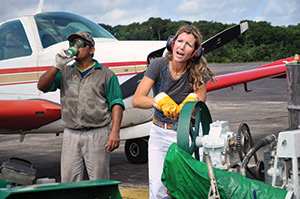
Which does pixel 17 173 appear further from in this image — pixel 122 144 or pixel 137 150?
pixel 122 144

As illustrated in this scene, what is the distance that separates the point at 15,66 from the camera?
6051 millimetres

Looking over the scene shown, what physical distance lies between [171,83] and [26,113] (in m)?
2.85

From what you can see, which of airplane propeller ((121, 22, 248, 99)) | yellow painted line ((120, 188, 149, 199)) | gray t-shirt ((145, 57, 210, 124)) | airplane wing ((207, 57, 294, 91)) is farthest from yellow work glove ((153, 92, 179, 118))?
airplane wing ((207, 57, 294, 91))

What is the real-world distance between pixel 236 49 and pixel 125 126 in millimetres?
64336

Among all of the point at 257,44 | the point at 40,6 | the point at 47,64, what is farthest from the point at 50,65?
the point at 257,44

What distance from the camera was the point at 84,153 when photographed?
12.1ft

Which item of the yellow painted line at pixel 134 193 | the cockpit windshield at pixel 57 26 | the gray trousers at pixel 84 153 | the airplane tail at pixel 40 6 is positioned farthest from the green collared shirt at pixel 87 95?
the airplane tail at pixel 40 6

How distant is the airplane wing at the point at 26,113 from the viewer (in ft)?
17.9

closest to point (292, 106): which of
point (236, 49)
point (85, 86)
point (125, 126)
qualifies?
point (85, 86)

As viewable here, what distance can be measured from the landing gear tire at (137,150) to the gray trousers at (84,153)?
2853 mm

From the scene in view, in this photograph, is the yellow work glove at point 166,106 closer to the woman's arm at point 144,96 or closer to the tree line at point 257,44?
the woman's arm at point 144,96

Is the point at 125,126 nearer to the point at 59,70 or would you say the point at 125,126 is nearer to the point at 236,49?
the point at 59,70

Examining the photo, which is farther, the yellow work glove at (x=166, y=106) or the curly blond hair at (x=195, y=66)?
the curly blond hair at (x=195, y=66)

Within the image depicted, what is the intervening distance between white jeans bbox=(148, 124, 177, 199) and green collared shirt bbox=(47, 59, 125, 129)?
64 cm
